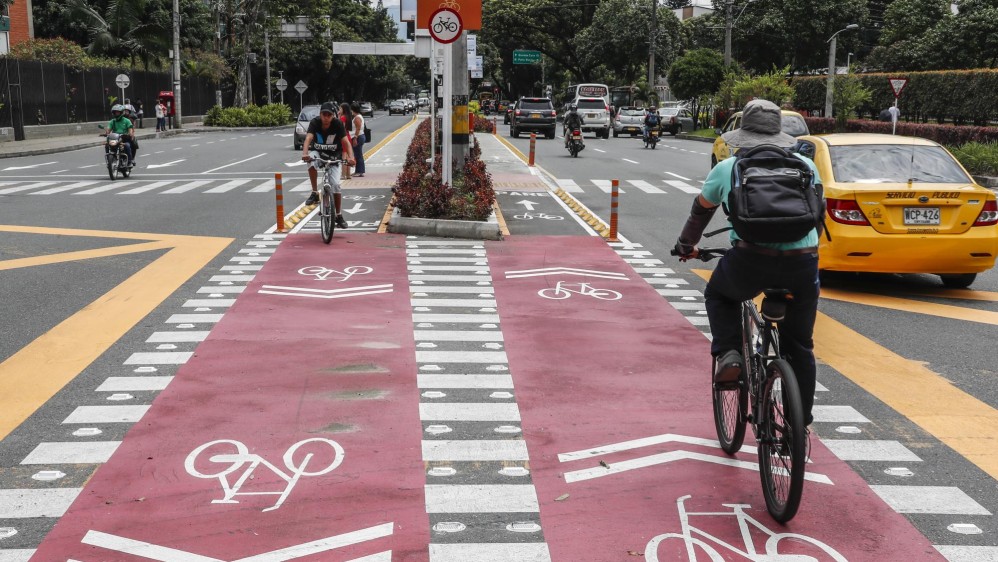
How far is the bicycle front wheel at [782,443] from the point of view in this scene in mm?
4559

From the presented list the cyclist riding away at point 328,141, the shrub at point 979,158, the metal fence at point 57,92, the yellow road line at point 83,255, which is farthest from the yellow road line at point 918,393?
the metal fence at point 57,92

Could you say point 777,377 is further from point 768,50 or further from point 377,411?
point 768,50

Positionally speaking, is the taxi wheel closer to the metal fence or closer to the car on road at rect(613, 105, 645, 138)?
the metal fence

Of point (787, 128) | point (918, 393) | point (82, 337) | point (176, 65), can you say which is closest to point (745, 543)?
point (918, 393)

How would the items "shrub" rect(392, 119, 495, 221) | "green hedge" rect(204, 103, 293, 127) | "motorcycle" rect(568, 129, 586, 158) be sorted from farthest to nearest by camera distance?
"green hedge" rect(204, 103, 293, 127) < "motorcycle" rect(568, 129, 586, 158) < "shrub" rect(392, 119, 495, 221)

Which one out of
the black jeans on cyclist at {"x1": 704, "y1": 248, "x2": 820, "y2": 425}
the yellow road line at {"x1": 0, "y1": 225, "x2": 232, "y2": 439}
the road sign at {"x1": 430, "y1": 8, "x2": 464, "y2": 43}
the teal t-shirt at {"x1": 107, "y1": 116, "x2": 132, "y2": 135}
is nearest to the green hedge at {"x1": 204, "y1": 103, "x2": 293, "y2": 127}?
the teal t-shirt at {"x1": 107, "y1": 116, "x2": 132, "y2": 135}

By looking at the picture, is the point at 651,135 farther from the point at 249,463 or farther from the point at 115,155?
the point at 249,463

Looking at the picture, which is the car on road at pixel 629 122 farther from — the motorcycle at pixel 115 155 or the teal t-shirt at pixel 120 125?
the teal t-shirt at pixel 120 125

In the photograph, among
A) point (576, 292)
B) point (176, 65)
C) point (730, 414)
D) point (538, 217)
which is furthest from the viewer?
point (176, 65)

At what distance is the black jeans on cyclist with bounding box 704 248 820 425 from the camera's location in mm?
4961

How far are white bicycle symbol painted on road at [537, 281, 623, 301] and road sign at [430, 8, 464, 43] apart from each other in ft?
21.9

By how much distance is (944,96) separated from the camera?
3991 cm

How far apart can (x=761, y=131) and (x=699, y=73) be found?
56.8 meters

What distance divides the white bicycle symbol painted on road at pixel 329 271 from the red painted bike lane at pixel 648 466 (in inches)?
97.4
